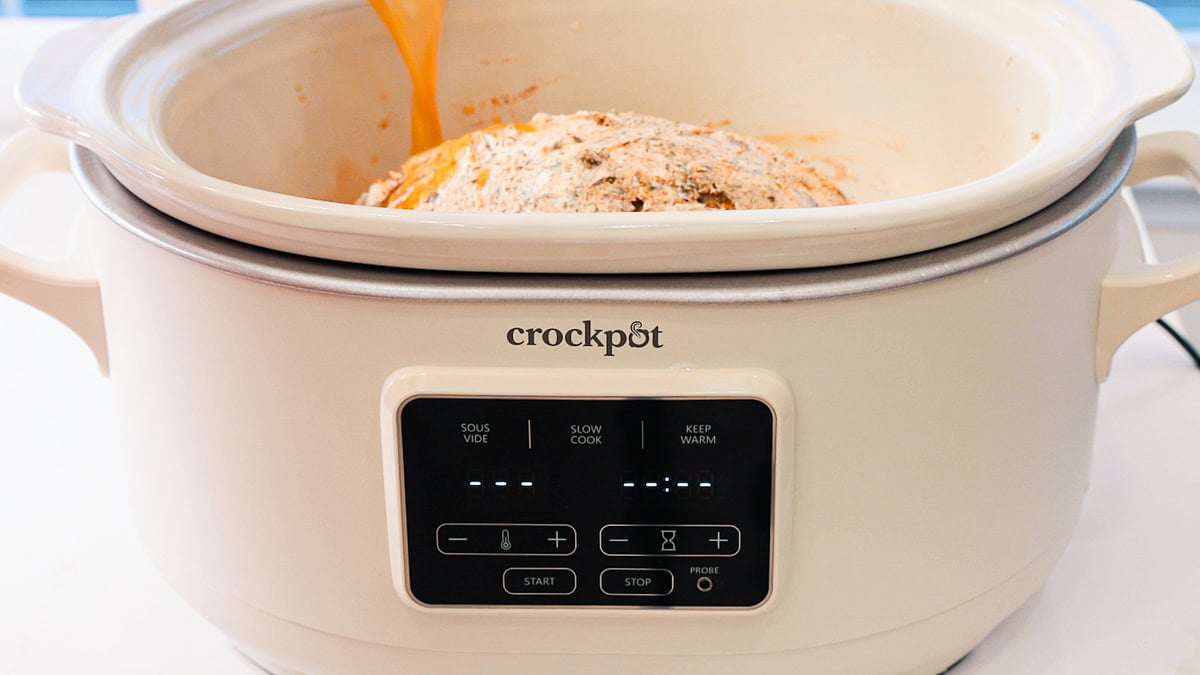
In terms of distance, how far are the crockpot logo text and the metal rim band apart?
0.01 metres

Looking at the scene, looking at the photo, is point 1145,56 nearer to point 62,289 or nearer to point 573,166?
point 573,166

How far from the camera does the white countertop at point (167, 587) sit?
0.64 metres

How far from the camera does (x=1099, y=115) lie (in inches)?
21.4

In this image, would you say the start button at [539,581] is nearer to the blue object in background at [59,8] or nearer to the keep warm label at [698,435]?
the keep warm label at [698,435]

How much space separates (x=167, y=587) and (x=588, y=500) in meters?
0.30

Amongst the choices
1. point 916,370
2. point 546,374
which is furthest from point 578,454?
point 916,370

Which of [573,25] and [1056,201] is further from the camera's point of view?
[573,25]

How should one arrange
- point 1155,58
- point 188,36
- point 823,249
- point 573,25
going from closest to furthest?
point 823,249 → point 1155,58 → point 188,36 → point 573,25

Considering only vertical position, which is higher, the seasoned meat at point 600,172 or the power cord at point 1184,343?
the seasoned meat at point 600,172

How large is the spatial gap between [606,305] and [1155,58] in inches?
12.0

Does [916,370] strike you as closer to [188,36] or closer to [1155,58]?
[1155,58]

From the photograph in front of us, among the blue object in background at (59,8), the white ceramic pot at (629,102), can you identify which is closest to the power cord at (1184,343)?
the white ceramic pot at (629,102)

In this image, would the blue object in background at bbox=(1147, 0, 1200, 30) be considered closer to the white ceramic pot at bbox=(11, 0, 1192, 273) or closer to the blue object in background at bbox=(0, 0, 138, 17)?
the white ceramic pot at bbox=(11, 0, 1192, 273)

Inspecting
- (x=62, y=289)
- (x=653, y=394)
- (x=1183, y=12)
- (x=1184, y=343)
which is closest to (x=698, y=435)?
(x=653, y=394)
